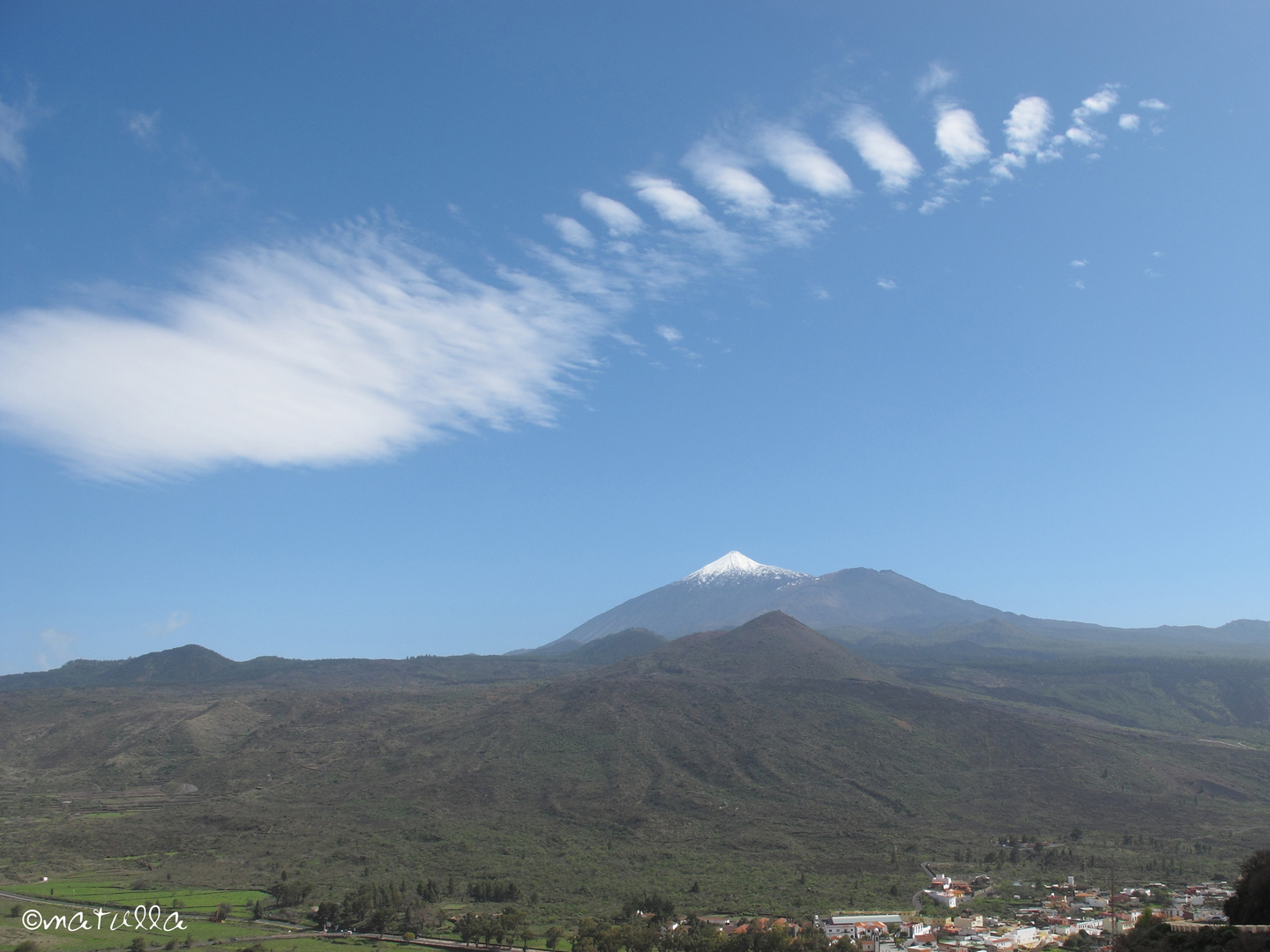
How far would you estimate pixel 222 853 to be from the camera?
69062mm

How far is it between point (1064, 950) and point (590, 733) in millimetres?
76880

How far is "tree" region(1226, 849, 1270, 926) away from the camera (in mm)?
Result: 25678

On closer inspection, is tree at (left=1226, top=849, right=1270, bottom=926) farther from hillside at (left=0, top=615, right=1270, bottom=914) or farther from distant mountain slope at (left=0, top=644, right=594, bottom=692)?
distant mountain slope at (left=0, top=644, right=594, bottom=692)

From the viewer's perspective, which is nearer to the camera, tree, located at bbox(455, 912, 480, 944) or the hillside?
tree, located at bbox(455, 912, 480, 944)

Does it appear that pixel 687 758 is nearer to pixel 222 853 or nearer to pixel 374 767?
pixel 374 767

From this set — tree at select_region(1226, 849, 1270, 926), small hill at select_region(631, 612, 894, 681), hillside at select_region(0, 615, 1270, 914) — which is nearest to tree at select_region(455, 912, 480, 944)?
hillside at select_region(0, 615, 1270, 914)

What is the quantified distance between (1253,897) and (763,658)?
122m

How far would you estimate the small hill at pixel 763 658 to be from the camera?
455 feet

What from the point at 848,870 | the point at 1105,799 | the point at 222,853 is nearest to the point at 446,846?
the point at 222,853

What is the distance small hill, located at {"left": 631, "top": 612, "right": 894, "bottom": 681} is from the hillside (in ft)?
3.37

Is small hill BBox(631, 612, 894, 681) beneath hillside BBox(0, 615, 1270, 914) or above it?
above

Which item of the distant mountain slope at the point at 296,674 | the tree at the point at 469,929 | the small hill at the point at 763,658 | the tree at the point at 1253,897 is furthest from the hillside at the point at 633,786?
the distant mountain slope at the point at 296,674

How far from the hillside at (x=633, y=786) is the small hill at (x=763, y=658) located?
3.37 feet

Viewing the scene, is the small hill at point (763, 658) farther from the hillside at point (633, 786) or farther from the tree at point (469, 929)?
the tree at point (469, 929)
